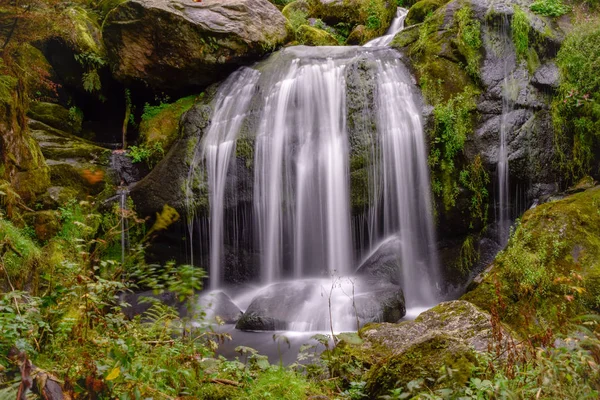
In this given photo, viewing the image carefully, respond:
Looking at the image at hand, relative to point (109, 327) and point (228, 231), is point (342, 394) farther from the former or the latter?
point (228, 231)

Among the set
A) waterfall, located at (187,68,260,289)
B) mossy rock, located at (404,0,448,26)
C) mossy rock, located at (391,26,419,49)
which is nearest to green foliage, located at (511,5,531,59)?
mossy rock, located at (391,26,419,49)

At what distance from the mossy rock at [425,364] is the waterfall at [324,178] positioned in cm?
392

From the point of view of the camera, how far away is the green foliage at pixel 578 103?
7.03 metres

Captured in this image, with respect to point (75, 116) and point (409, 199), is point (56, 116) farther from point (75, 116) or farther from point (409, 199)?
point (409, 199)

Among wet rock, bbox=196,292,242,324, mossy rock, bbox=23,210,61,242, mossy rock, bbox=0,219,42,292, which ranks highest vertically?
mossy rock, bbox=23,210,61,242

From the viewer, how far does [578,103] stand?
7094mm

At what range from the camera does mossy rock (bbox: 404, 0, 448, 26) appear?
10.4 m

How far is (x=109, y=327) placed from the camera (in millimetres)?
2922

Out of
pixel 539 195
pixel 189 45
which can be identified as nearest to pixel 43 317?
pixel 539 195

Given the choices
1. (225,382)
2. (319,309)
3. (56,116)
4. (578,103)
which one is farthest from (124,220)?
(578,103)

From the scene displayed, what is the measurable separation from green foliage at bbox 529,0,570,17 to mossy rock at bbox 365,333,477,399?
7788 millimetres

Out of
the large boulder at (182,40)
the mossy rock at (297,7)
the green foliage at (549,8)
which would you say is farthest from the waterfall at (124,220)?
the green foliage at (549,8)

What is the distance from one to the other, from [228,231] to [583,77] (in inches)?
258

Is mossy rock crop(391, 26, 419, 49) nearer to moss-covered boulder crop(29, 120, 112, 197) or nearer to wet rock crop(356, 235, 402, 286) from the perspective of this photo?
wet rock crop(356, 235, 402, 286)
